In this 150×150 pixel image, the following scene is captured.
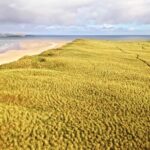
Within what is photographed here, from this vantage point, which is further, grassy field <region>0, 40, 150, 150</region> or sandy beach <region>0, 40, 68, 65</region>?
sandy beach <region>0, 40, 68, 65</region>

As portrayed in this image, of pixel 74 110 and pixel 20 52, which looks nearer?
pixel 74 110

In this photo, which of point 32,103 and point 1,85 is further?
point 1,85

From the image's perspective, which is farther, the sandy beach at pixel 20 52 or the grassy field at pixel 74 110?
the sandy beach at pixel 20 52

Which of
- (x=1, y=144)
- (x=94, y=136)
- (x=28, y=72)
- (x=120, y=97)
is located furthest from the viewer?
(x=28, y=72)

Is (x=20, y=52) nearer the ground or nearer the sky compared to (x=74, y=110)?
nearer the sky

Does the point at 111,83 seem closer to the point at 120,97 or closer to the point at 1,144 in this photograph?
the point at 120,97

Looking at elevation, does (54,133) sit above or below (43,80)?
below

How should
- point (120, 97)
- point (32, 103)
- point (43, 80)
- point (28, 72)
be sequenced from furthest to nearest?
point (28, 72), point (43, 80), point (120, 97), point (32, 103)

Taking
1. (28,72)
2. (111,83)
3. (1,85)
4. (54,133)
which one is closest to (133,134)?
(54,133)
